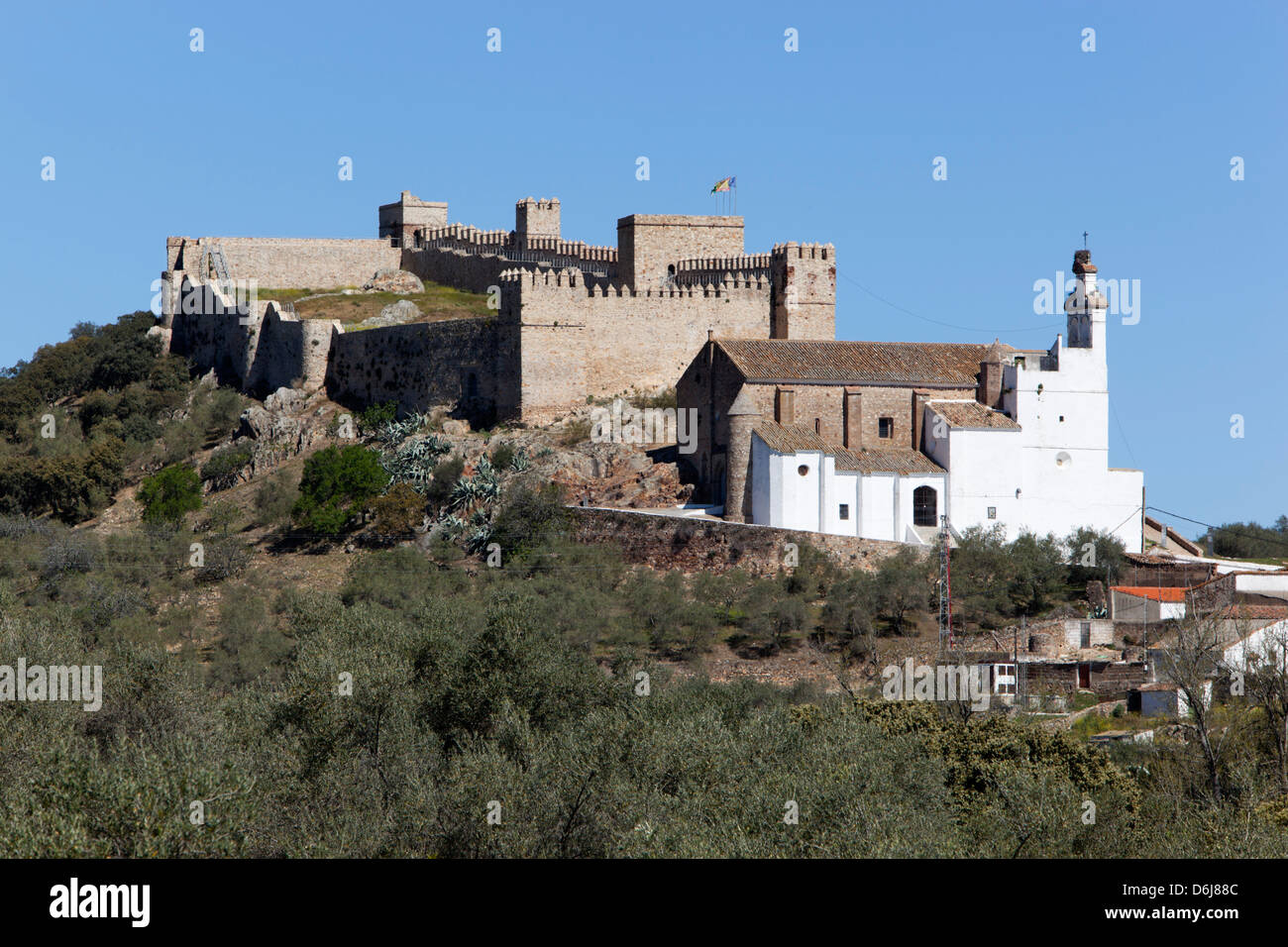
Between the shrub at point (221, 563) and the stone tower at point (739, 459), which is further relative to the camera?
the shrub at point (221, 563)

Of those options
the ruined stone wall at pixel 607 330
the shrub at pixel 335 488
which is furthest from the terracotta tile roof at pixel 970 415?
the shrub at pixel 335 488

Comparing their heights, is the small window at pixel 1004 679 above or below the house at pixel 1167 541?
below

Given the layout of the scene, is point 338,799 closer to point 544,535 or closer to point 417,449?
point 544,535

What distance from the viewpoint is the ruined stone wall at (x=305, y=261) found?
61312 millimetres

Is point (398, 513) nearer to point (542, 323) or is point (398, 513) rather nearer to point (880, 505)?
point (542, 323)

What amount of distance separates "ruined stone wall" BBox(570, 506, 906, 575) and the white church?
781 millimetres

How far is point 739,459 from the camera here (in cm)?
3909

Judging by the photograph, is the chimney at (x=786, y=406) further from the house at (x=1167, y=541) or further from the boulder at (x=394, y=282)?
the boulder at (x=394, y=282)

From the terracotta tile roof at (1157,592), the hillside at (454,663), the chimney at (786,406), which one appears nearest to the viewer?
the hillside at (454,663)

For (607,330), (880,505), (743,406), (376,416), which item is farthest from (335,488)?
(880,505)

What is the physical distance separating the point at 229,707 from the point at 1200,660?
54.2ft

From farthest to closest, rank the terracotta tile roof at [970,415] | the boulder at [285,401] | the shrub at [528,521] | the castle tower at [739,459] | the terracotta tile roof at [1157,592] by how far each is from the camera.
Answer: the boulder at [285,401] → the terracotta tile roof at [970,415] → the shrub at [528,521] → the castle tower at [739,459] → the terracotta tile roof at [1157,592]

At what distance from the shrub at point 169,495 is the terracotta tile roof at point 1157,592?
23712mm
